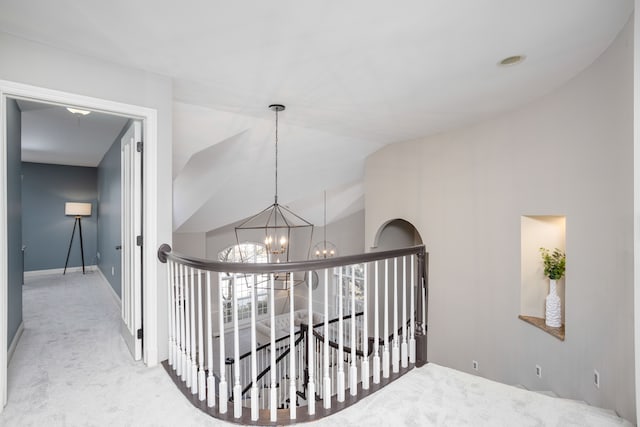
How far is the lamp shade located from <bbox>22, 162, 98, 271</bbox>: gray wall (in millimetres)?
395

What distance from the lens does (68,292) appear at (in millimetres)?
4906

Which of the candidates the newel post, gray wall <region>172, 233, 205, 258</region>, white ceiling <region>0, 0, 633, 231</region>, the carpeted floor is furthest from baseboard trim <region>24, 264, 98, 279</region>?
the newel post

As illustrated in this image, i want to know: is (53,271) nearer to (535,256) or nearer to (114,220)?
(114,220)

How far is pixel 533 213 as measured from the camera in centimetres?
361

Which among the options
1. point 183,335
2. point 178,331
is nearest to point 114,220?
point 178,331

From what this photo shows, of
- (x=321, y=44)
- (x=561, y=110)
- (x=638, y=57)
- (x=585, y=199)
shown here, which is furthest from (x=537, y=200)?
(x=321, y=44)

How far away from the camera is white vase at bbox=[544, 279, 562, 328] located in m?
3.45

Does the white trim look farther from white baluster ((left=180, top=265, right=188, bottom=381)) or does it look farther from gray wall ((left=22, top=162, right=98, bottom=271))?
gray wall ((left=22, top=162, right=98, bottom=271))

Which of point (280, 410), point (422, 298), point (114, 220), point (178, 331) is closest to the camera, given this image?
point (280, 410)

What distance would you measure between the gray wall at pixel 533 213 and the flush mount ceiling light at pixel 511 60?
60cm

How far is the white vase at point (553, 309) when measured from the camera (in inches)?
136

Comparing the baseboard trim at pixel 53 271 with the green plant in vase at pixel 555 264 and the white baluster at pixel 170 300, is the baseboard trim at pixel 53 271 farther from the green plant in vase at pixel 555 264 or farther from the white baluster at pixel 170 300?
the green plant in vase at pixel 555 264

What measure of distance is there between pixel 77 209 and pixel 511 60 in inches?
287

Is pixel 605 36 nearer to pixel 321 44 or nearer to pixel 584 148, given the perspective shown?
pixel 584 148
